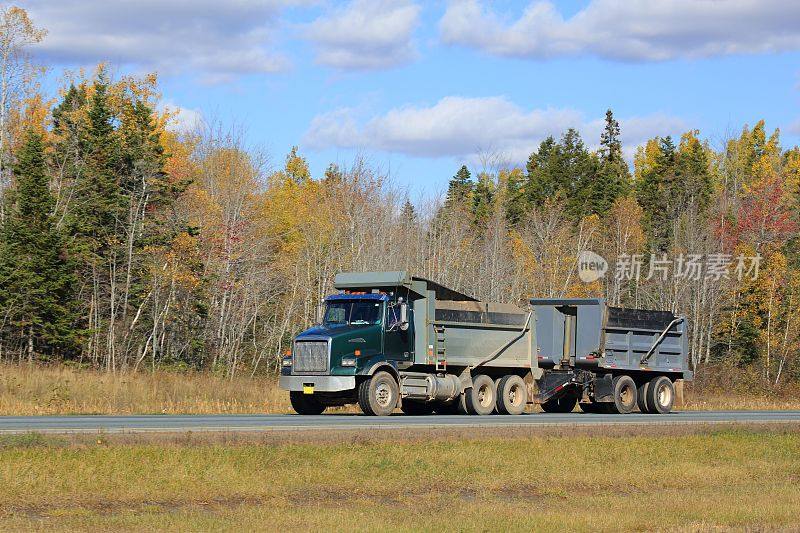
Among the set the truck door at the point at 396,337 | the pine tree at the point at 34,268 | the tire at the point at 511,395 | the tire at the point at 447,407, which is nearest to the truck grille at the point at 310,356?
the truck door at the point at 396,337

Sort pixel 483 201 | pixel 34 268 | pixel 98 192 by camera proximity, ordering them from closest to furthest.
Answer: pixel 34 268 < pixel 98 192 < pixel 483 201

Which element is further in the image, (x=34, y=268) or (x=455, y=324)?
(x=34, y=268)

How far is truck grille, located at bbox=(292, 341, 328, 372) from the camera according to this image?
92.0 feet

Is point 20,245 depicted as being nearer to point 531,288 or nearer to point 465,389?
point 465,389

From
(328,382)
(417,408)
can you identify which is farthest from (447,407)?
(328,382)

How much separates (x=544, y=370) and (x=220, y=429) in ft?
49.0

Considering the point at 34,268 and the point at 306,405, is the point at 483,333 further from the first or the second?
the point at 34,268

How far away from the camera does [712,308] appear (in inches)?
2808

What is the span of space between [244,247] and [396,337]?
32625 mm

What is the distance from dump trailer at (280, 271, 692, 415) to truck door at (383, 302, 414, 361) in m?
0.03

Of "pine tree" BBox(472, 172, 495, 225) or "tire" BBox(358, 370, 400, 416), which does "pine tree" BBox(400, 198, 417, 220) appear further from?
"tire" BBox(358, 370, 400, 416)

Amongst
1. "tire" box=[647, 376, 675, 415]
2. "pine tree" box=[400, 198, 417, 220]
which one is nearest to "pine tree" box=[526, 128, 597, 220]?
"pine tree" box=[400, 198, 417, 220]

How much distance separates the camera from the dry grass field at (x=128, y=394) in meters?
28.8

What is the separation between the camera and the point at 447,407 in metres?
32.6
